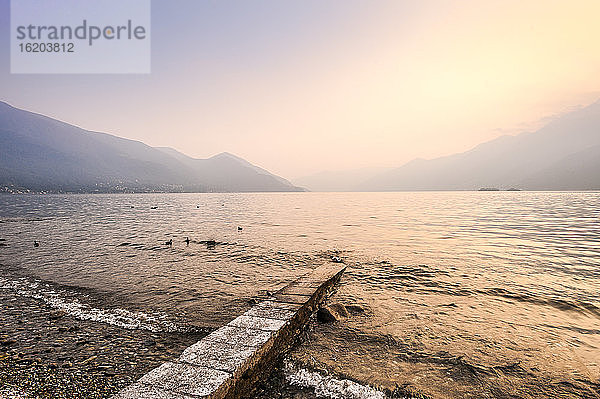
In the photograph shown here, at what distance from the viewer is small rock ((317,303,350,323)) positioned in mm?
7758

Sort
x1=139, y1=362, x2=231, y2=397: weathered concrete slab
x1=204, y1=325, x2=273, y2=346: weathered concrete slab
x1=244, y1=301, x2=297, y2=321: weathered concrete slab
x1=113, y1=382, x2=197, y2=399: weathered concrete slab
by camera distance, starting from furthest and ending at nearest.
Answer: x1=244, y1=301, x2=297, y2=321: weathered concrete slab
x1=204, y1=325, x2=273, y2=346: weathered concrete slab
x1=139, y1=362, x2=231, y2=397: weathered concrete slab
x1=113, y1=382, x2=197, y2=399: weathered concrete slab

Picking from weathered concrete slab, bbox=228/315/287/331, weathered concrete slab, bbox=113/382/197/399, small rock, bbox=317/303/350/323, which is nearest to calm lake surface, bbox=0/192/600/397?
small rock, bbox=317/303/350/323

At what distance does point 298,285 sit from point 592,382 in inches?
263

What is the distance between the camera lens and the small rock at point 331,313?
776cm

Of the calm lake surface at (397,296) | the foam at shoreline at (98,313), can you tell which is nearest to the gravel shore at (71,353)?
the foam at shoreline at (98,313)

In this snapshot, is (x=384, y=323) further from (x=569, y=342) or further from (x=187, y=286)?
(x=187, y=286)

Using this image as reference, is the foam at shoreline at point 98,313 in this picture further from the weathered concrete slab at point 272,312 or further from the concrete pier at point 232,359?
the concrete pier at point 232,359

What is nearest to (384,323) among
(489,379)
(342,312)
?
(342,312)

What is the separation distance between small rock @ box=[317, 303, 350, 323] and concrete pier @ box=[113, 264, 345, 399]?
1.25 ft

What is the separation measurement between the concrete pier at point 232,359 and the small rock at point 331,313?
0.38 m

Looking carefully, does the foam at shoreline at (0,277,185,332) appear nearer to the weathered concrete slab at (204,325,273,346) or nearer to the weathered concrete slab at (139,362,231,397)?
the weathered concrete slab at (204,325,273,346)

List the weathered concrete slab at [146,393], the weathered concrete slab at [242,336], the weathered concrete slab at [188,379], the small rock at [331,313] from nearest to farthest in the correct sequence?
the weathered concrete slab at [146,393] < the weathered concrete slab at [188,379] < the weathered concrete slab at [242,336] < the small rock at [331,313]

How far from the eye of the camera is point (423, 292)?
33.5 feet

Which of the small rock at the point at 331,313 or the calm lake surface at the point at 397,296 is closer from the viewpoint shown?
the calm lake surface at the point at 397,296
